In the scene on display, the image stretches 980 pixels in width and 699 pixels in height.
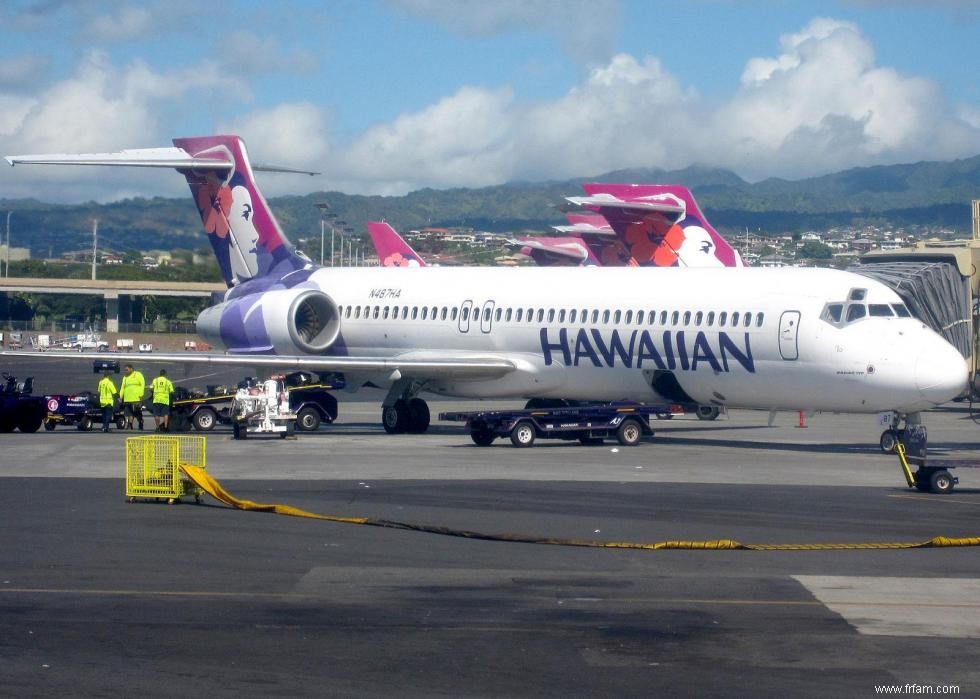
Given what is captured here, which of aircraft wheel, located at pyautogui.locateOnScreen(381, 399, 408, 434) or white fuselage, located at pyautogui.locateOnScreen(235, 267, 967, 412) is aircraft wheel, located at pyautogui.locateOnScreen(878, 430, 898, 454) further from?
aircraft wheel, located at pyautogui.locateOnScreen(381, 399, 408, 434)

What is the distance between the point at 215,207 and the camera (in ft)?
119

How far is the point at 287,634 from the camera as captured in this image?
10289mm

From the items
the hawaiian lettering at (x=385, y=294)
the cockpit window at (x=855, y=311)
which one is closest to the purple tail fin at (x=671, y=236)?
the hawaiian lettering at (x=385, y=294)

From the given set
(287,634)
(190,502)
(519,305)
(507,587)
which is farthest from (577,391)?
(287,634)

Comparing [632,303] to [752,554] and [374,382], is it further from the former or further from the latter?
[752,554]

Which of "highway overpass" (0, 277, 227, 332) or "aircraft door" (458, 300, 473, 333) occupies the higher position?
"highway overpass" (0, 277, 227, 332)

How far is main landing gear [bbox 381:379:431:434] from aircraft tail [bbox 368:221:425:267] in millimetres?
26675

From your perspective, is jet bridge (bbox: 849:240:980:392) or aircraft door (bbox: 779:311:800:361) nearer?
aircraft door (bbox: 779:311:800:361)

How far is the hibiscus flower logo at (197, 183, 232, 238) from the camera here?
36.1 m

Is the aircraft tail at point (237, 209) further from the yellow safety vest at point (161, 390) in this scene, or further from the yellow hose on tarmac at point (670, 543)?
the yellow hose on tarmac at point (670, 543)

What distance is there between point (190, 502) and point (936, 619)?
404 inches

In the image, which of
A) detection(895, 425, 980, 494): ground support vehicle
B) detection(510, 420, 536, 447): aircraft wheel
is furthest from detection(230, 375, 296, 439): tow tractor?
detection(895, 425, 980, 494): ground support vehicle

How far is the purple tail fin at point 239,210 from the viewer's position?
35.9 metres

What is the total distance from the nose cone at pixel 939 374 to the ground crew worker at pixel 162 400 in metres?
17.0
